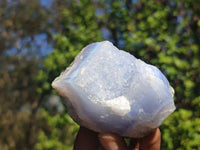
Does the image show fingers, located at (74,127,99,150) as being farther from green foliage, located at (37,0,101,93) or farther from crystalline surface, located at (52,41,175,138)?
green foliage, located at (37,0,101,93)

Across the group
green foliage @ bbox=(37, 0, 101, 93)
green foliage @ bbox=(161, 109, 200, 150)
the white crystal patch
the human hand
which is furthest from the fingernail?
green foliage @ bbox=(37, 0, 101, 93)

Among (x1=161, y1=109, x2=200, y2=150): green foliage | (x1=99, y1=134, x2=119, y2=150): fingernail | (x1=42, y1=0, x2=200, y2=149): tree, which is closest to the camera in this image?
(x1=99, y1=134, x2=119, y2=150): fingernail

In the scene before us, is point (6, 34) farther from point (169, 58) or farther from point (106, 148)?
point (106, 148)

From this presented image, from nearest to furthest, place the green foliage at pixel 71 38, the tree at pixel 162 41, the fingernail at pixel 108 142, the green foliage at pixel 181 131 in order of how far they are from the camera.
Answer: the fingernail at pixel 108 142 < the green foliage at pixel 181 131 < the tree at pixel 162 41 < the green foliage at pixel 71 38

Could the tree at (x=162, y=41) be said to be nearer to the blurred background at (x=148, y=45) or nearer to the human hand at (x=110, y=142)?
the blurred background at (x=148, y=45)

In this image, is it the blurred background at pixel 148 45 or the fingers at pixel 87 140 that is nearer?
the fingers at pixel 87 140

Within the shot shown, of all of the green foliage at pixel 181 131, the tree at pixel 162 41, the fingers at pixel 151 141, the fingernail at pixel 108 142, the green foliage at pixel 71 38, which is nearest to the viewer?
the fingernail at pixel 108 142

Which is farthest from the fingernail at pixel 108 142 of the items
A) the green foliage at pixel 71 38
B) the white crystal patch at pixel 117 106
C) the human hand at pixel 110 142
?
the green foliage at pixel 71 38

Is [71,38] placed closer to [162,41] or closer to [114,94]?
[162,41]
